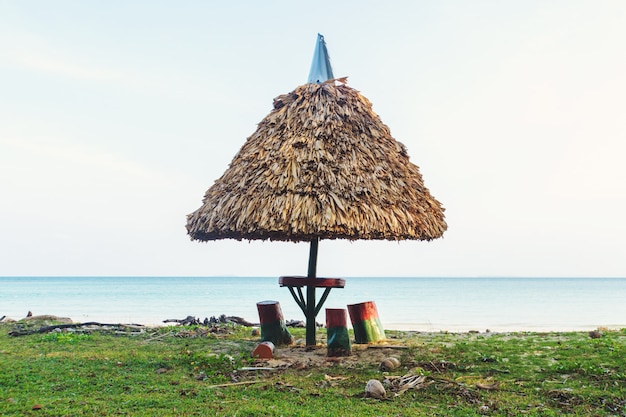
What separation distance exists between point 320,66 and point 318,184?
3.01 meters

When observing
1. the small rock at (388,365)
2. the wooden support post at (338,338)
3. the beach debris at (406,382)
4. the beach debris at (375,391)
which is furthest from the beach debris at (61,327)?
the beach debris at (375,391)

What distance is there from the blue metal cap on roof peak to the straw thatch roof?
0.43 metres

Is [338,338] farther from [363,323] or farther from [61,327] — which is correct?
[61,327]

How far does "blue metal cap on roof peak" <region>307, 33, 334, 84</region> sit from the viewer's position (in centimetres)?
945

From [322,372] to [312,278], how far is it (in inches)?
66.3

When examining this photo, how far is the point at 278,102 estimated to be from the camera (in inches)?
362

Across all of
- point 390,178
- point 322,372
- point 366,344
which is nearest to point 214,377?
point 322,372

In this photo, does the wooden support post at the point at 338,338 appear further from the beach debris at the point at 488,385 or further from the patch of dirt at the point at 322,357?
the beach debris at the point at 488,385

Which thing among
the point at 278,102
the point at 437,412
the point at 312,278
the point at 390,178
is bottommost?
the point at 437,412

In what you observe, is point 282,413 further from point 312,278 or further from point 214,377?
point 312,278

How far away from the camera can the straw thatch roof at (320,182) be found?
7.29 m

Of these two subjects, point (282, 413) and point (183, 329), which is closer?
point (282, 413)

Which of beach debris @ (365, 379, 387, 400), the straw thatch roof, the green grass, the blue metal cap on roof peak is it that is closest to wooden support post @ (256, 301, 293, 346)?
the green grass

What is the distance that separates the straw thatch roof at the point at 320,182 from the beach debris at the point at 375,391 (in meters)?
2.16
